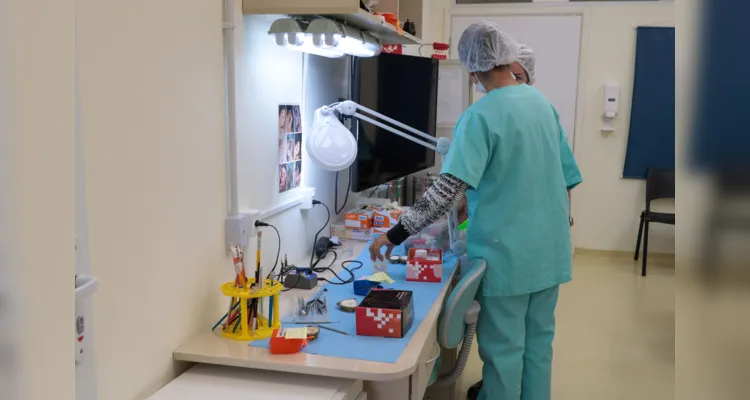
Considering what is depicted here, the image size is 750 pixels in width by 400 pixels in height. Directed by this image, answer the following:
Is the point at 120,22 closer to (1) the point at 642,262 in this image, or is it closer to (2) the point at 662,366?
(2) the point at 662,366

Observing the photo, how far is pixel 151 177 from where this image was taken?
1514mm

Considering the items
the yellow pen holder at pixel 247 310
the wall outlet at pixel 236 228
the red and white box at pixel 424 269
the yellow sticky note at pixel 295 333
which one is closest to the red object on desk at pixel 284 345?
the yellow sticky note at pixel 295 333

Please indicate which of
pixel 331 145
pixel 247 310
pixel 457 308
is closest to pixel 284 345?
pixel 247 310

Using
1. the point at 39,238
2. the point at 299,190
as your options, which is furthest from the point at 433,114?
the point at 39,238

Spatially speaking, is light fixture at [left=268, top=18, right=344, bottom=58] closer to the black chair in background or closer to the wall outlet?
the wall outlet

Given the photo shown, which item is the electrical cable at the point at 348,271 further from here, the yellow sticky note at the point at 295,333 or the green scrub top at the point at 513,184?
the yellow sticky note at the point at 295,333

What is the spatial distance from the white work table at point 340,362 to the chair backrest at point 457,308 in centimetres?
20

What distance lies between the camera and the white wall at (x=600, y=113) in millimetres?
5258

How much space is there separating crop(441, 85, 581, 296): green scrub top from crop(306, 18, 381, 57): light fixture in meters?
0.48

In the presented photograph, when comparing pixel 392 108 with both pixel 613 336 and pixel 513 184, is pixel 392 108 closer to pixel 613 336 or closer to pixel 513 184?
pixel 513 184

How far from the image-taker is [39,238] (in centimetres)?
47

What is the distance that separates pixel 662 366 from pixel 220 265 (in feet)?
8.03

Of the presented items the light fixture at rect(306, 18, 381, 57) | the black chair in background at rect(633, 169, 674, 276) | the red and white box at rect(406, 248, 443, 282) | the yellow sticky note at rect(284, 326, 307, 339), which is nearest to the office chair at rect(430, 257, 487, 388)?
the red and white box at rect(406, 248, 443, 282)

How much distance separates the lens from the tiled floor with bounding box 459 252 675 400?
3039mm
